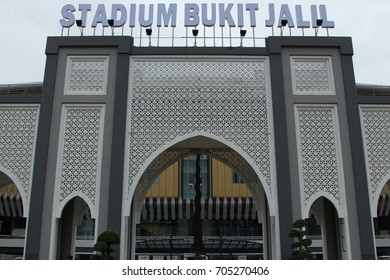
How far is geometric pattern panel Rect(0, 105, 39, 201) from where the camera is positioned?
13.1 m

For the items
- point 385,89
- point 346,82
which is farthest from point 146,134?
point 385,89

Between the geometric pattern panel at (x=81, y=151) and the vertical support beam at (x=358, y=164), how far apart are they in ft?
25.0

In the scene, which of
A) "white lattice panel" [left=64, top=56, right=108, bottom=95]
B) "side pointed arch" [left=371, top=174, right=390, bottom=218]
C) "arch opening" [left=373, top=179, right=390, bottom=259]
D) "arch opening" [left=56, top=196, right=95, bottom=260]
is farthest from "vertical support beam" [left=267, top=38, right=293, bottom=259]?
"arch opening" [left=373, top=179, right=390, bottom=259]

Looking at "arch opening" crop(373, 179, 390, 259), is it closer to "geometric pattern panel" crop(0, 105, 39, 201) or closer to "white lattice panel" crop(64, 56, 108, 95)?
"white lattice panel" crop(64, 56, 108, 95)

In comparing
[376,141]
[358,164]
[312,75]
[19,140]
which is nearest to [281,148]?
[358,164]

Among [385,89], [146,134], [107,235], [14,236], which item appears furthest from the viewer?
[14,236]

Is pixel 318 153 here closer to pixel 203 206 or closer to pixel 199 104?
pixel 199 104

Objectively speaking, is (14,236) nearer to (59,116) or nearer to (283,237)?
(59,116)

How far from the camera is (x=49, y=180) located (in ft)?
42.0

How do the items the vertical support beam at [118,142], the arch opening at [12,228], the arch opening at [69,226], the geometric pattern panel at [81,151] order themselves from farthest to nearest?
the arch opening at [12,228]
the arch opening at [69,226]
the geometric pattern panel at [81,151]
the vertical support beam at [118,142]

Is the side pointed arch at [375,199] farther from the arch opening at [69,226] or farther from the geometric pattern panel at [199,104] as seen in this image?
the arch opening at [69,226]

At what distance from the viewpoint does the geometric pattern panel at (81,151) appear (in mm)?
12812

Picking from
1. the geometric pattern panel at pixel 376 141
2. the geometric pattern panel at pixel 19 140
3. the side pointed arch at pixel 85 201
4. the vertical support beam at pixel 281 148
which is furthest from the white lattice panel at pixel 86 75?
the geometric pattern panel at pixel 376 141

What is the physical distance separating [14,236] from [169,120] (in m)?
20.4
